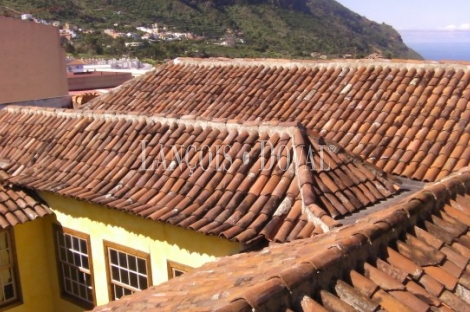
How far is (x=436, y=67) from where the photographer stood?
10680mm

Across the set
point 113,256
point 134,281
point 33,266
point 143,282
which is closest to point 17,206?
point 33,266

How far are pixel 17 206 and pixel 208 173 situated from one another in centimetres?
336

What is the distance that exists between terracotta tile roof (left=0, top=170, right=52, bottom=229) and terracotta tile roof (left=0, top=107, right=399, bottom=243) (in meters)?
0.23

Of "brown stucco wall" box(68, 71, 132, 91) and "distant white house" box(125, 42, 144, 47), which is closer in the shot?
"brown stucco wall" box(68, 71, 132, 91)

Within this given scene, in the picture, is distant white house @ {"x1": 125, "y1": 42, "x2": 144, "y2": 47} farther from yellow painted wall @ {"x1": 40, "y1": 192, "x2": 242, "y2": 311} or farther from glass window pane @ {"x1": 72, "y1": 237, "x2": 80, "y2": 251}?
glass window pane @ {"x1": 72, "y1": 237, "x2": 80, "y2": 251}

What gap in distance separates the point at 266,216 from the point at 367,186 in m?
1.52

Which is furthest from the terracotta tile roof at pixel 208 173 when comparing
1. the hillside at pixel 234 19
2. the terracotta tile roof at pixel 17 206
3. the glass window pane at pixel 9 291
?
the hillside at pixel 234 19

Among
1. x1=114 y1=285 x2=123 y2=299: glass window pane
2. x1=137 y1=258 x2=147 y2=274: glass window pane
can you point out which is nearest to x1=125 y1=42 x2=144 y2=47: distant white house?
x1=114 y1=285 x2=123 y2=299: glass window pane

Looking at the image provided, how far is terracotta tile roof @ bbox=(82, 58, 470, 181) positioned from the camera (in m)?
8.89

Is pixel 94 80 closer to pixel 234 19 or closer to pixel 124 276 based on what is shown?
pixel 124 276

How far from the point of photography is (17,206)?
28.3 feet

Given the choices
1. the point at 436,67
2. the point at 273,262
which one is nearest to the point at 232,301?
the point at 273,262

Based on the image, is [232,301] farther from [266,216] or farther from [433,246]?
[266,216]

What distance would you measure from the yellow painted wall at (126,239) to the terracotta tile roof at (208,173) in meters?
0.35
